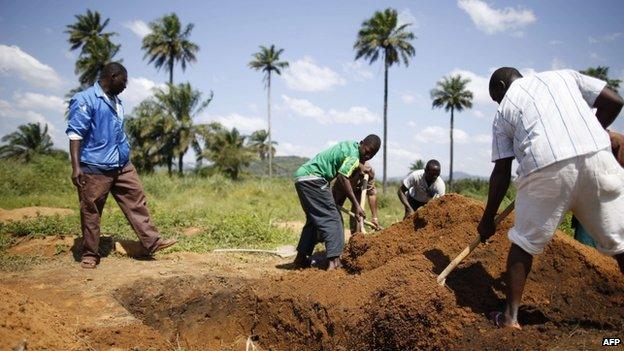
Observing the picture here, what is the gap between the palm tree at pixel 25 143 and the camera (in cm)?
2956

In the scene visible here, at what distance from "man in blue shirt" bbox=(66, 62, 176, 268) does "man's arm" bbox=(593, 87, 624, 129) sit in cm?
416

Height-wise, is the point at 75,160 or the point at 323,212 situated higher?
the point at 75,160

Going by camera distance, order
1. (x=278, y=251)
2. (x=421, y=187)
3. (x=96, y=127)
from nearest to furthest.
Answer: (x=96, y=127)
(x=278, y=251)
(x=421, y=187)

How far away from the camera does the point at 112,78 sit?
13.5ft

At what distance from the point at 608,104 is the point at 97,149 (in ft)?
14.2

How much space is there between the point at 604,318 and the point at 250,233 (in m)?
4.78

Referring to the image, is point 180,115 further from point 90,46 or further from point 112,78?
point 112,78

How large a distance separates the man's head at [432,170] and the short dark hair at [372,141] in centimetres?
144

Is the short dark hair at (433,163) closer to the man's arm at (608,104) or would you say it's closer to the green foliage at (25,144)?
the man's arm at (608,104)

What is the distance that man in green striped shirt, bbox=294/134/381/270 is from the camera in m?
4.14

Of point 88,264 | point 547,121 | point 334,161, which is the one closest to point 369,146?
point 334,161

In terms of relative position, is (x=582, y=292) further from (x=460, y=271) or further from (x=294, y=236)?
(x=294, y=236)

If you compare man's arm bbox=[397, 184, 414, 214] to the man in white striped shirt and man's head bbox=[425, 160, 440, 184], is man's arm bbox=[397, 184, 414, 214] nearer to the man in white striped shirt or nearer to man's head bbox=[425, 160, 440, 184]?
man's head bbox=[425, 160, 440, 184]

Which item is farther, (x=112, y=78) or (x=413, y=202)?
(x=413, y=202)
